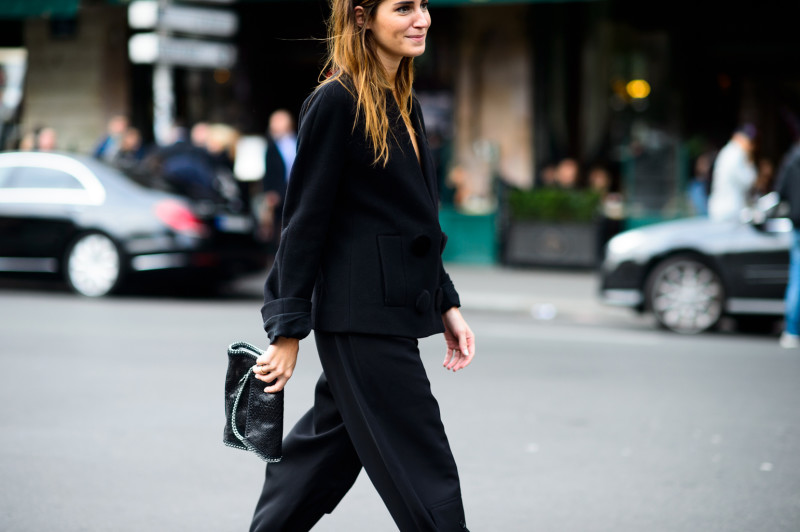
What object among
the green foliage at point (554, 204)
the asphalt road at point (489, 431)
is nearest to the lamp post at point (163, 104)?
the green foliage at point (554, 204)

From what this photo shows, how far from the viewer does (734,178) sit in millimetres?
12391

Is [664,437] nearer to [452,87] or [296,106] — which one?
[452,87]

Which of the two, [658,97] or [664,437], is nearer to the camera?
[664,437]

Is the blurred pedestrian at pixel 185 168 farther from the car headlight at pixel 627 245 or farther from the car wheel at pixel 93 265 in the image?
the car headlight at pixel 627 245

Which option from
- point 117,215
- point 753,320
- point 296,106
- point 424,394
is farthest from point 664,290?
point 296,106

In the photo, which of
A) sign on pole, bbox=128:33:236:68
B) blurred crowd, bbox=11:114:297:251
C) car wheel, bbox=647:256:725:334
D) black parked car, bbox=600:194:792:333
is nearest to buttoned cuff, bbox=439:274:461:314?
black parked car, bbox=600:194:792:333

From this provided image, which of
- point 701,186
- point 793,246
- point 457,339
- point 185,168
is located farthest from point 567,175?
point 457,339

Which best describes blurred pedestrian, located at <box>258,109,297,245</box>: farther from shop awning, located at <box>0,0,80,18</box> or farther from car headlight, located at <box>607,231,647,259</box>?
shop awning, located at <box>0,0,80,18</box>

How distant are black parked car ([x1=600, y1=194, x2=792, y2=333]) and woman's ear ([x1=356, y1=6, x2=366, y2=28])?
7593 millimetres

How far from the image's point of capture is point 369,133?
Result: 2836 mm

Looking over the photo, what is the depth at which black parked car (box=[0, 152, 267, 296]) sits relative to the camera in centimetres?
1169

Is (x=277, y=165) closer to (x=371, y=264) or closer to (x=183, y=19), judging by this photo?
(x=183, y=19)

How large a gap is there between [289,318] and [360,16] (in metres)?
0.80

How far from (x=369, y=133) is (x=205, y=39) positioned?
1378 centimetres
